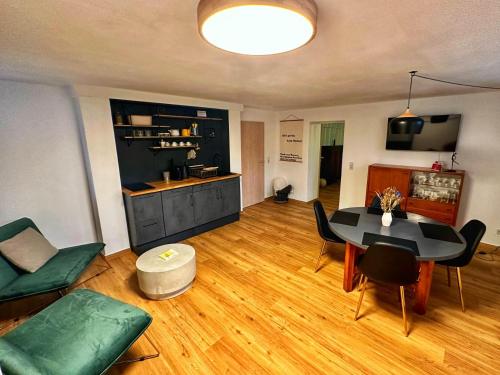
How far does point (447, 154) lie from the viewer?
3.71 metres

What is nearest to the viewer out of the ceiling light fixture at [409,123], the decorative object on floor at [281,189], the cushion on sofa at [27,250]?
the cushion on sofa at [27,250]

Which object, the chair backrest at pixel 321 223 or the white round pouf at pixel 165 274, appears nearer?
the white round pouf at pixel 165 274

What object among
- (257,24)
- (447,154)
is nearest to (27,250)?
(257,24)

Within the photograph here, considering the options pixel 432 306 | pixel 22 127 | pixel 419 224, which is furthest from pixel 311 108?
pixel 22 127

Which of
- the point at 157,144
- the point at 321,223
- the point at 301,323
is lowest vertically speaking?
the point at 301,323

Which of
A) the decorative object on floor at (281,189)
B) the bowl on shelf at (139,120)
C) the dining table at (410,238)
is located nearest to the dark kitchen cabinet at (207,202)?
the bowl on shelf at (139,120)

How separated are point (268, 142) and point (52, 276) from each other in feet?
16.1

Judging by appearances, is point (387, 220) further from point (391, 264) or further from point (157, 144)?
point (157, 144)

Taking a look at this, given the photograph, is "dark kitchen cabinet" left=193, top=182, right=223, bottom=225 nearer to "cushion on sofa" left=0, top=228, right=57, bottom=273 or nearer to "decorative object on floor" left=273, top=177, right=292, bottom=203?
"cushion on sofa" left=0, top=228, right=57, bottom=273

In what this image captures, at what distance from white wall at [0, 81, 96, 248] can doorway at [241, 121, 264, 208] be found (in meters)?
3.13

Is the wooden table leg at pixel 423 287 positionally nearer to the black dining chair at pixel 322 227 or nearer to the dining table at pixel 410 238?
the dining table at pixel 410 238

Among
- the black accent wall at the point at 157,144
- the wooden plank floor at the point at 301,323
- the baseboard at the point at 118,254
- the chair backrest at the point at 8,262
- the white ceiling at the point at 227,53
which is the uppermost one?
the white ceiling at the point at 227,53

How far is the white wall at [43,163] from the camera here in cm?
267

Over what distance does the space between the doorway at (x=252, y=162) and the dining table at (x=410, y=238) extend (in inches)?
117
